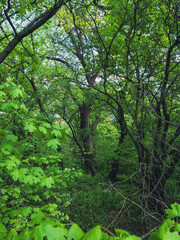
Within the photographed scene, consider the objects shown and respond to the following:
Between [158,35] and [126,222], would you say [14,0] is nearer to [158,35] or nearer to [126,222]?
[158,35]

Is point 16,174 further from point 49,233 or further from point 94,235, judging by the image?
point 94,235

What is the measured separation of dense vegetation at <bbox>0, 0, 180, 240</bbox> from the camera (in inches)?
100

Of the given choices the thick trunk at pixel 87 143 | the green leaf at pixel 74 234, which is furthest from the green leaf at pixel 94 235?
the thick trunk at pixel 87 143

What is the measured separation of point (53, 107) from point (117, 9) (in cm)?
553

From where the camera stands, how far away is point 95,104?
7555 millimetres

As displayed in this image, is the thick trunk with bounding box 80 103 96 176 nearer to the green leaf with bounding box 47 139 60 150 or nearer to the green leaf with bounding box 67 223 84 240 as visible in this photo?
the green leaf with bounding box 47 139 60 150

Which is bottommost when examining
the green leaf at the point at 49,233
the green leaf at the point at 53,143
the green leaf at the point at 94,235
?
the green leaf at the point at 49,233

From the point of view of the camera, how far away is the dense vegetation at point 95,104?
254cm

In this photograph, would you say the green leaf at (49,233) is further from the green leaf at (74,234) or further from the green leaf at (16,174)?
the green leaf at (16,174)

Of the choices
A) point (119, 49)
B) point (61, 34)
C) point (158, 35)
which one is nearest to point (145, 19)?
point (158, 35)

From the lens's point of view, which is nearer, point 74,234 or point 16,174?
point 74,234

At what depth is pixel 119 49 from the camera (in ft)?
16.6

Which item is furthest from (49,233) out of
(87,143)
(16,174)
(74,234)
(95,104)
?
(87,143)

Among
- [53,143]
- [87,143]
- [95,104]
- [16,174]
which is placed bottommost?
[16,174]
